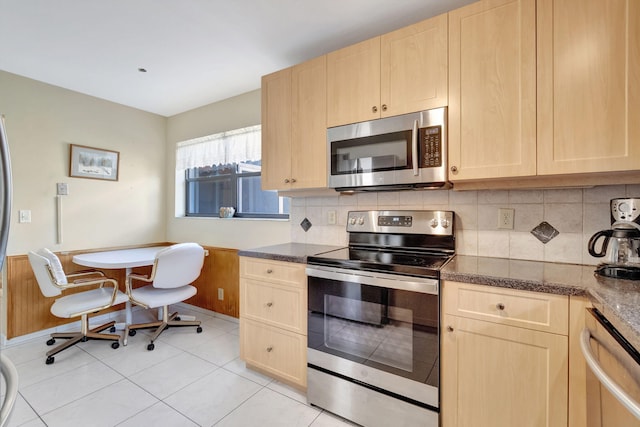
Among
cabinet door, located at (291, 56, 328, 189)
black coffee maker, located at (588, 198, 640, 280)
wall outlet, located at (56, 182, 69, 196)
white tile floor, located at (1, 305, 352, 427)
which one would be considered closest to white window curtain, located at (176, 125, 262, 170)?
cabinet door, located at (291, 56, 328, 189)

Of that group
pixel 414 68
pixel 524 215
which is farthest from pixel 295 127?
pixel 524 215

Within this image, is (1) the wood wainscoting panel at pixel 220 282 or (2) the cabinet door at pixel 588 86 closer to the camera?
(2) the cabinet door at pixel 588 86

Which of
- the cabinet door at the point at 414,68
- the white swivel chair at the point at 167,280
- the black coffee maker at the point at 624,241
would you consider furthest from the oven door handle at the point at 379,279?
the white swivel chair at the point at 167,280

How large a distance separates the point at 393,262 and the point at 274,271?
2.67ft

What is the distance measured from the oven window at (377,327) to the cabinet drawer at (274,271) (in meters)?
0.13

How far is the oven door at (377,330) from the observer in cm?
141

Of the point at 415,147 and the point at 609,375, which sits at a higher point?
the point at 415,147

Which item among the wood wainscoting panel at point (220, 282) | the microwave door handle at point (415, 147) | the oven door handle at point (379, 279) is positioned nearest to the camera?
the oven door handle at point (379, 279)

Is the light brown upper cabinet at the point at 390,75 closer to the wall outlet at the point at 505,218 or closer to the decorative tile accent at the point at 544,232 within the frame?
the wall outlet at the point at 505,218

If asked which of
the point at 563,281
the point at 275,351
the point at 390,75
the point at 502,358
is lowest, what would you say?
the point at 275,351

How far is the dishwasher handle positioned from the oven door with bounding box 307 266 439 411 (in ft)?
Result: 1.71

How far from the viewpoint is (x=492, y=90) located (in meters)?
1.48

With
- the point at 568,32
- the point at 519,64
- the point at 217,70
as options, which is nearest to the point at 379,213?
the point at 519,64

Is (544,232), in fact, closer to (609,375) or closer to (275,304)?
(609,375)
